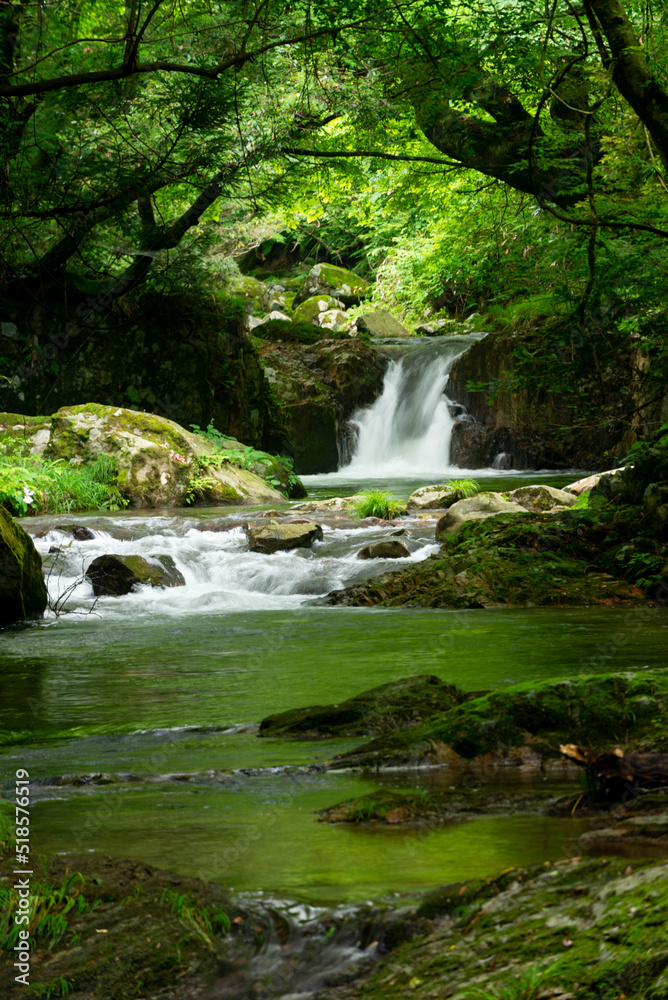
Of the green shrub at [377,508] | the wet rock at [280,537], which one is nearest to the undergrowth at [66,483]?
the wet rock at [280,537]

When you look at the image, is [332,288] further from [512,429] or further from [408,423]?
[512,429]

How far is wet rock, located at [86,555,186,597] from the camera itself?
10.5 meters

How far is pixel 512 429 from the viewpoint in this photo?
882 inches

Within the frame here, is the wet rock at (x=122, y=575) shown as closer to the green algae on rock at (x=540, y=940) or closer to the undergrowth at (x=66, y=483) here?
the undergrowth at (x=66, y=483)

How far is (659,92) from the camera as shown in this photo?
7.48 metres

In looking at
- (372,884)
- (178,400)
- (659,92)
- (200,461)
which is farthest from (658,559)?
(178,400)

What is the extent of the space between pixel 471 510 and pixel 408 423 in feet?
41.8

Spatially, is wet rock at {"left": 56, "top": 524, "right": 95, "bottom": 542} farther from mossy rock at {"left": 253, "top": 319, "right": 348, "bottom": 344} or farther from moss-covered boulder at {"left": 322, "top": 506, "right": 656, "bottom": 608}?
mossy rock at {"left": 253, "top": 319, "right": 348, "bottom": 344}

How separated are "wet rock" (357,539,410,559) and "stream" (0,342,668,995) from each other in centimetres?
22

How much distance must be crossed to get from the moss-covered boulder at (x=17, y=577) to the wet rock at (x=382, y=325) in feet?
72.2

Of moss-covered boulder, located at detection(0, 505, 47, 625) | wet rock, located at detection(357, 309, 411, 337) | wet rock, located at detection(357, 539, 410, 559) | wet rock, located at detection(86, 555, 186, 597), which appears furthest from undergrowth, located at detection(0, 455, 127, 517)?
wet rock, located at detection(357, 309, 411, 337)

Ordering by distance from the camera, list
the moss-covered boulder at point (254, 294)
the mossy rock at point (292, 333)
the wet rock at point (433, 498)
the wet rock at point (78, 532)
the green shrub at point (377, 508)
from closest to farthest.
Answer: the wet rock at point (78, 532), the green shrub at point (377, 508), the wet rock at point (433, 498), the mossy rock at point (292, 333), the moss-covered boulder at point (254, 294)

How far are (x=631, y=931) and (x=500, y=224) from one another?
11.0 meters

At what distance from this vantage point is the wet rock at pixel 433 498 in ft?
49.9
